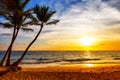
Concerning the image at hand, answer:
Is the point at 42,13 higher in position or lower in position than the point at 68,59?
higher

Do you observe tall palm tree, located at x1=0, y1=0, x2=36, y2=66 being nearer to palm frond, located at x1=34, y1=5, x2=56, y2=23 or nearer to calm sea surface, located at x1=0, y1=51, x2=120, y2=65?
palm frond, located at x1=34, y1=5, x2=56, y2=23

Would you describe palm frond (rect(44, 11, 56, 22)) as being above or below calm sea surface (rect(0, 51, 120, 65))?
above

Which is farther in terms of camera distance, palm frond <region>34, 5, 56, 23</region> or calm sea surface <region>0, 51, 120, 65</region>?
calm sea surface <region>0, 51, 120, 65</region>

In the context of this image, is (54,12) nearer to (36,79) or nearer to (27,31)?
(27,31)

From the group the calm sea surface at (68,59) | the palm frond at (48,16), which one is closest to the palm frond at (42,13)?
the palm frond at (48,16)

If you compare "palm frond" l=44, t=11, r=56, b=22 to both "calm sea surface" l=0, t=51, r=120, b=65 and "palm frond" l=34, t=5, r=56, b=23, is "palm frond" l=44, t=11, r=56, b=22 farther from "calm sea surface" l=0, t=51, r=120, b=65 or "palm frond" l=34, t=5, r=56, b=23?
"calm sea surface" l=0, t=51, r=120, b=65

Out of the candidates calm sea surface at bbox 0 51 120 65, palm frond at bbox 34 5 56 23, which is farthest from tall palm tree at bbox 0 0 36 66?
calm sea surface at bbox 0 51 120 65

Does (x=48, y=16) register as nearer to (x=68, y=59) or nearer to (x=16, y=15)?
(x=16, y=15)

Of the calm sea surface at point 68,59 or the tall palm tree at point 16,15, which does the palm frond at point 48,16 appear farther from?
the calm sea surface at point 68,59

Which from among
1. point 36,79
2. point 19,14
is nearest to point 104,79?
point 36,79

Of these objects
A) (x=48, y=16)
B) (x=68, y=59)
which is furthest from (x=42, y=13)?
(x=68, y=59)

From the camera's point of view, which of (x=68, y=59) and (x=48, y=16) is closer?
(x=48, y=16)

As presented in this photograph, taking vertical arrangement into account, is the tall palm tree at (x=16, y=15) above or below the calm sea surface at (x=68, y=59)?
above

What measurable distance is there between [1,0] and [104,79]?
11257 millimetres
